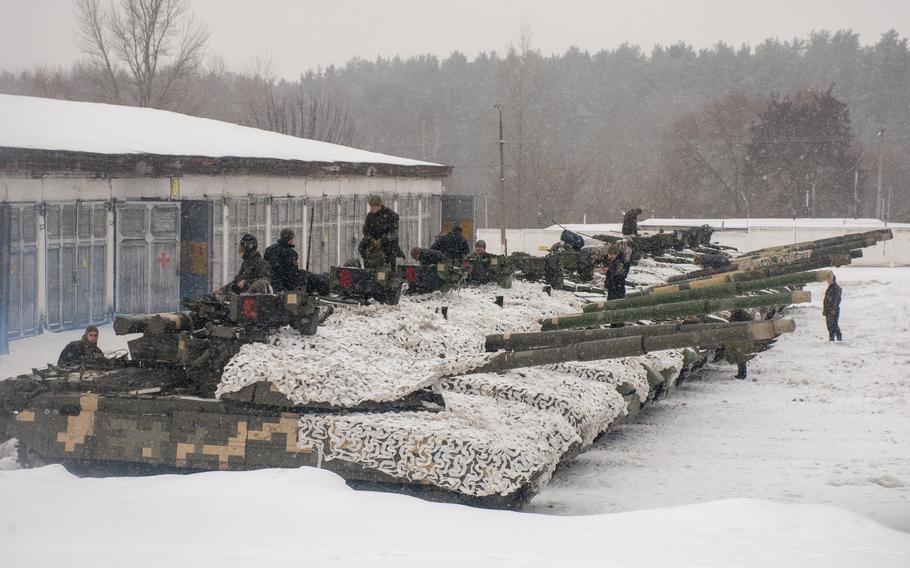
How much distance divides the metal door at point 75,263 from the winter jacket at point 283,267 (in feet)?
18.8

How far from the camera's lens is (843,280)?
113 feet

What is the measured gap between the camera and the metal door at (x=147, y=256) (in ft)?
62.0

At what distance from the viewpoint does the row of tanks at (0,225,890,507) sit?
9133mm

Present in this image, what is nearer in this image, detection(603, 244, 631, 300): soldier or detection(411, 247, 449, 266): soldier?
detection(411, 247, 449, 266): soldier

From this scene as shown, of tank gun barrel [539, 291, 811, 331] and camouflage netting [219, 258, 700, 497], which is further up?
tank gun barrel [539, 291, 811, 331]

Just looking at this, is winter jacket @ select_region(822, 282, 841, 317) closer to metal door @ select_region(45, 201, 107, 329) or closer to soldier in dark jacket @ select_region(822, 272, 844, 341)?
soldier in dark jacket @ select_region(822, 272, 844, 341)

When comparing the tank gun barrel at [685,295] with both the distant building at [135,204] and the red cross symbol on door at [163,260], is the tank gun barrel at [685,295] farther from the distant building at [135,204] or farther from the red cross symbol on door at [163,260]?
the red cross symbol on door at [163,260]

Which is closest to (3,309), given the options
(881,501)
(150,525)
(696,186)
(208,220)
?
(208,220)

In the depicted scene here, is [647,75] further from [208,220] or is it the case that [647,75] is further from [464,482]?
[464,482]

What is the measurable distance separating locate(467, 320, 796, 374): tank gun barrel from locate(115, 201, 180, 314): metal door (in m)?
10.5

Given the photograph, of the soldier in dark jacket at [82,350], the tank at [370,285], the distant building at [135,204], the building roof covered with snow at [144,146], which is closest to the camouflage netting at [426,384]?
the tank at [370,285]

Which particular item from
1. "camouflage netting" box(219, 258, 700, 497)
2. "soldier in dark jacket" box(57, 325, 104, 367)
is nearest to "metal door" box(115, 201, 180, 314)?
"soldier in dark jacket" box(57, 325, 104, 367)

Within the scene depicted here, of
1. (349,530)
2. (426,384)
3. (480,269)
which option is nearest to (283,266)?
(480,269)

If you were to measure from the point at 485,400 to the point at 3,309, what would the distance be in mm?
8148
